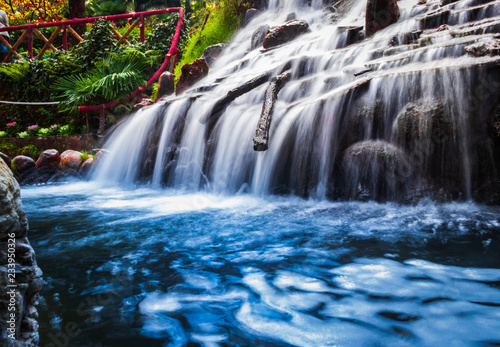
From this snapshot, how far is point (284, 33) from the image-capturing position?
30.1 ft

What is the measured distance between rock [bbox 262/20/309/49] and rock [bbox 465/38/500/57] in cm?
577

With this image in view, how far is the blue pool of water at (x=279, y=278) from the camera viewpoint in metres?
1.57

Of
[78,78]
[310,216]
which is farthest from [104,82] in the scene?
[310,216]

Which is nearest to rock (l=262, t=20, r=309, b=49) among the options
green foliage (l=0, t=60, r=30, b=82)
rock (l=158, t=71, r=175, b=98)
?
rock (l=158, t=71, r=175, b=98)

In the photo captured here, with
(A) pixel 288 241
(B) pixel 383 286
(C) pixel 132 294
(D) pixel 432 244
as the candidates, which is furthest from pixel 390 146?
(C) pixel 132 294

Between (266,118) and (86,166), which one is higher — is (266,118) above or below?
above

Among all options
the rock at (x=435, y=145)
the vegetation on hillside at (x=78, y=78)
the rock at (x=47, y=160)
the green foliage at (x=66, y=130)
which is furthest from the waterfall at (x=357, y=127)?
the green foliage at (x=66, y=130)

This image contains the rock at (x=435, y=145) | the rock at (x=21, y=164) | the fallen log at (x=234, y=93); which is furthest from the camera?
the rock at (x=21, y=164)

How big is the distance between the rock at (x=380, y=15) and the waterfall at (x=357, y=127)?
25cm

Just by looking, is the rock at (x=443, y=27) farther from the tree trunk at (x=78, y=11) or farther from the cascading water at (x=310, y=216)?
the tree trunk at (x=78, y=11)

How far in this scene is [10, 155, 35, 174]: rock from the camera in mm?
7657

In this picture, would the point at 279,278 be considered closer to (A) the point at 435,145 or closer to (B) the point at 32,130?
(A) the point at 435,145

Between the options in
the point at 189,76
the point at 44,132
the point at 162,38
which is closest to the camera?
the point at 189,76

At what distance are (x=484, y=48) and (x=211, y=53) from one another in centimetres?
849
